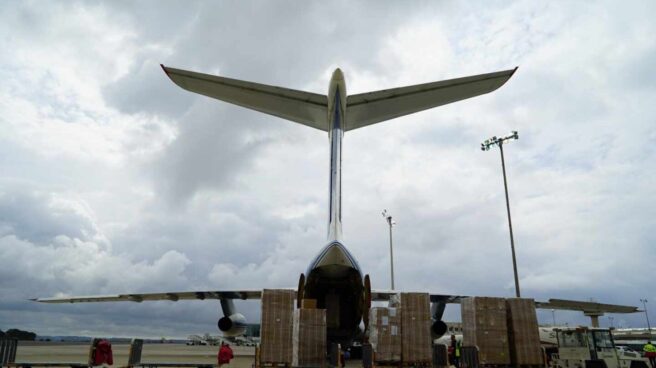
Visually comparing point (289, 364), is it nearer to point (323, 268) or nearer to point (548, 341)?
point (323, 268)

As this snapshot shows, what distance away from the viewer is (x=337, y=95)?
1259cm

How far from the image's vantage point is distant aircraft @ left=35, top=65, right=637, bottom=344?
11484 millimetres

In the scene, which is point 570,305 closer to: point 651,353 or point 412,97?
point 651,353

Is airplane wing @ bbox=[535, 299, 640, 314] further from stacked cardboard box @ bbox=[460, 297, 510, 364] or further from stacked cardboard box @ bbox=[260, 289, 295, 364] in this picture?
stacked cardboard box @ bbox=[260, 289, 295, 364]

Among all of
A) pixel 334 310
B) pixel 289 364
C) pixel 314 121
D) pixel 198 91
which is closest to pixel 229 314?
pixel 334 310

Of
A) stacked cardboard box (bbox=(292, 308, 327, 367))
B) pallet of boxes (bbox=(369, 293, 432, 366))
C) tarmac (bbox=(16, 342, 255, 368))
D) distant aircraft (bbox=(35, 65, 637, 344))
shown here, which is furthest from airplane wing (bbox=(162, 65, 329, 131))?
tarmac (bbox=(16, 342, 255, 368))

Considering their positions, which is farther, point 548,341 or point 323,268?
point 548,341

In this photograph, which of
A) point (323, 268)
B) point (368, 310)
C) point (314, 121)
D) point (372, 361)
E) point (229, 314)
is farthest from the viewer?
point (229, 314)

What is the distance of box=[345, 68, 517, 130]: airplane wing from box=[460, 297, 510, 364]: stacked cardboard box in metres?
5.39

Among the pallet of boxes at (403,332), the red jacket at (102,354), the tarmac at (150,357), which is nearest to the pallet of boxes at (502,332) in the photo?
the pallet of boxes at (403,332)

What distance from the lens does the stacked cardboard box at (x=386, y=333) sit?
36.9ft

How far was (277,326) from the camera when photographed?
1178cm

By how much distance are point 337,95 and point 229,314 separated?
11255 millimetres

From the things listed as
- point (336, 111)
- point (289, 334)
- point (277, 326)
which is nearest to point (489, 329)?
point (289, 334)
